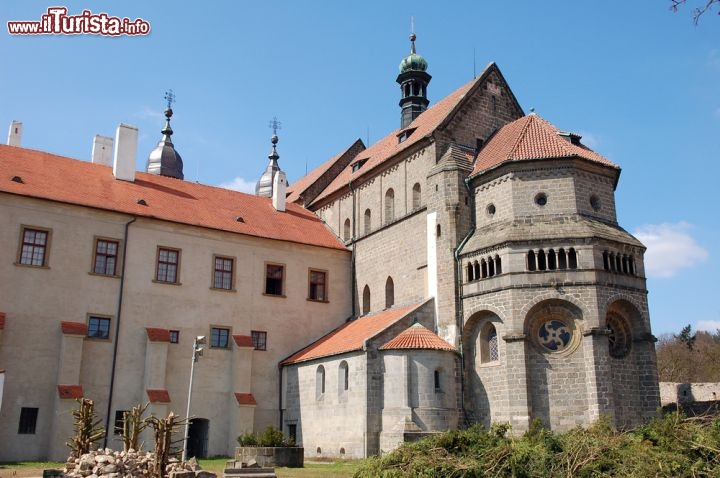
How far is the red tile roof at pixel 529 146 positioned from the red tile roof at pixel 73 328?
17683 millimetres

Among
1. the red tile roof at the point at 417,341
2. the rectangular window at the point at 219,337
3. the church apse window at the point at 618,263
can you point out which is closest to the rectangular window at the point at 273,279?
the rectangular window at the point at 219,337

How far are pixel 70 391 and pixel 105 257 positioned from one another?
5.95m

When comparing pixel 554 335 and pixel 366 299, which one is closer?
pixel 554 335

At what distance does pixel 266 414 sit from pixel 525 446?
21735mm

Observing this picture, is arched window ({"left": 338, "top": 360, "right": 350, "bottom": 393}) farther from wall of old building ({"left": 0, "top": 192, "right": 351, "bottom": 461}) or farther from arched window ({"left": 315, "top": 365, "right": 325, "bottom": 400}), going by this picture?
wall of old building ({"left": 0, "top": 192, "right": 351, "bottom": 461})

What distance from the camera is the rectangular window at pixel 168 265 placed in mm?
30312

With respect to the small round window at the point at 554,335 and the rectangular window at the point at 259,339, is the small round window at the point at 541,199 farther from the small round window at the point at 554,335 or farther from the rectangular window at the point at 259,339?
→ the rectangular window at the point at 259,339

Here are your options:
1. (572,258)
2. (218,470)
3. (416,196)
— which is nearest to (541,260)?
(572,258)

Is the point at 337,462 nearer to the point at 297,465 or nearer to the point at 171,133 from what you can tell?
the point at 297,465

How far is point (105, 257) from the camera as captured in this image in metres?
29.0

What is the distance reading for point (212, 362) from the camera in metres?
30.5

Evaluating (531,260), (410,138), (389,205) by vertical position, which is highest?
(410,138)

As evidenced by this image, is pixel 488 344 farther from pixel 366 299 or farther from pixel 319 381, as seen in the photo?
pixel 366 299

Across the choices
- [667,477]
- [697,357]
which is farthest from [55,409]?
[697,357]
